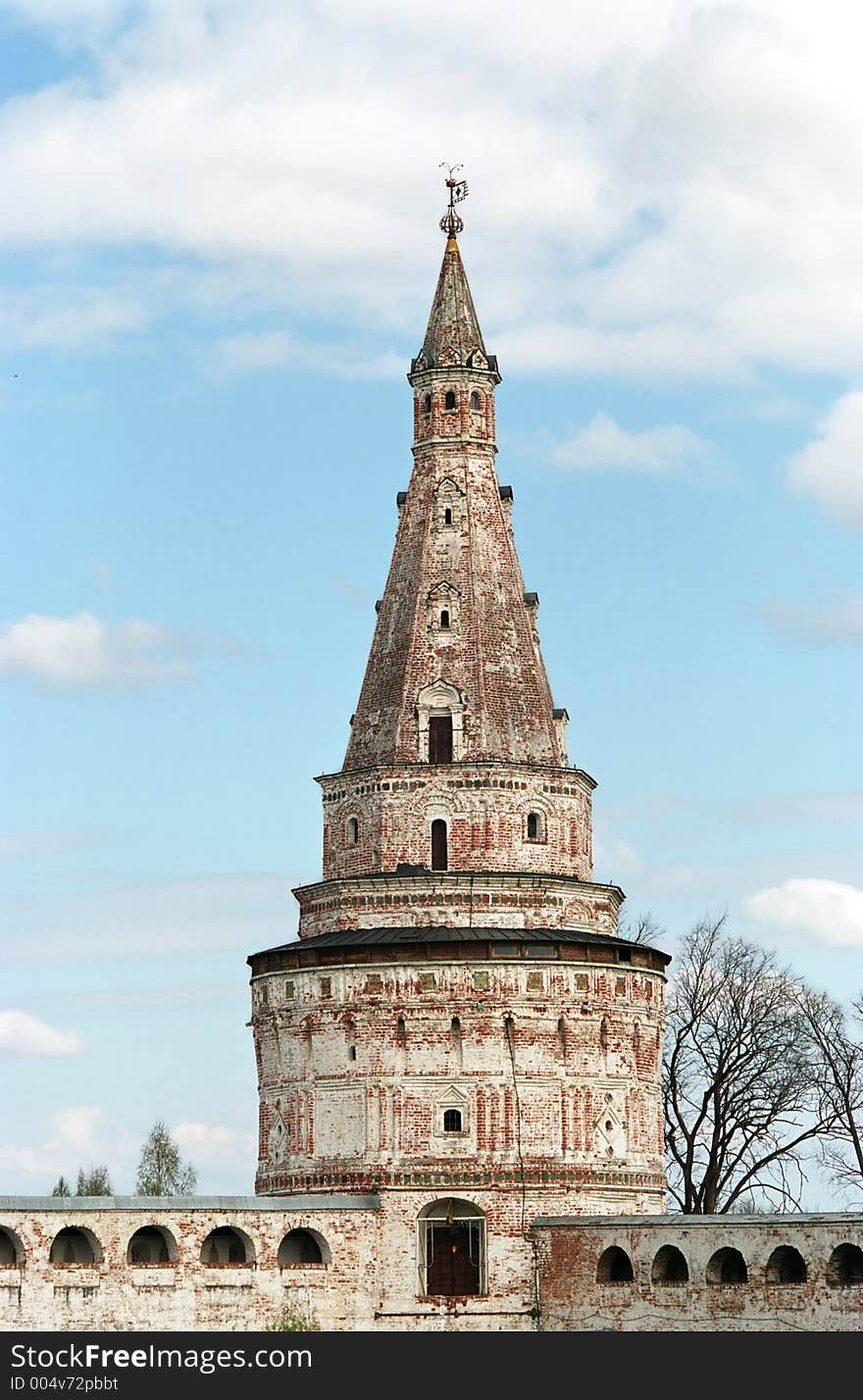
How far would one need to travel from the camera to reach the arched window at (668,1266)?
2179 inches

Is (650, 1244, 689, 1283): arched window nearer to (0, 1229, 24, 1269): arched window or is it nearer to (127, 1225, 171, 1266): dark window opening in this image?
(127, 1225, 171, 1266): dark window opening

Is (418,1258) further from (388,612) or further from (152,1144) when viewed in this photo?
(152,1144)

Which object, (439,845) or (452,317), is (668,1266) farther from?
(452,317)

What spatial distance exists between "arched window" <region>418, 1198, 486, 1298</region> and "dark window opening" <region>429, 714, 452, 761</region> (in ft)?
33.1

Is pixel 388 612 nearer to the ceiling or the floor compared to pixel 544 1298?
nearer to the ceiling

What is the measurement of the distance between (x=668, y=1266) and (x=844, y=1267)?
4.31 metres

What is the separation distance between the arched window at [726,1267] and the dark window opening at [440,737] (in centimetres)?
1309

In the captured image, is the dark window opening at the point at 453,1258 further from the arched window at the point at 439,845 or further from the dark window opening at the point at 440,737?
the dark window opening at the point at 440,737

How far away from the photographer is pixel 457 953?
2308 inches

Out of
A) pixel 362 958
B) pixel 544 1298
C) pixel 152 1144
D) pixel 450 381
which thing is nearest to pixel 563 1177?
pixel 544 1298

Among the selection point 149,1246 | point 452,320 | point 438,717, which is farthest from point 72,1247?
point 452,320

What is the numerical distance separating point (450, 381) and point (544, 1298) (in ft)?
69.1

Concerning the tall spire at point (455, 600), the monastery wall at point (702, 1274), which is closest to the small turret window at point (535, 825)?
the tall spire at point (455, 600)

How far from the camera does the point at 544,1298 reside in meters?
56.6
